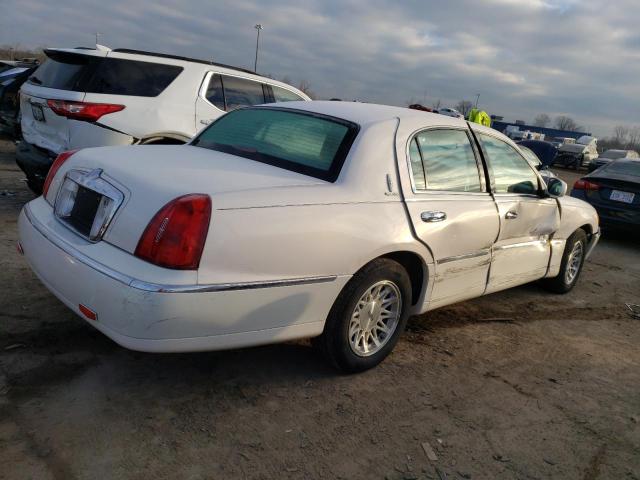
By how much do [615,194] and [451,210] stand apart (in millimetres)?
6235

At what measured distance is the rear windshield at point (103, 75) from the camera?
5535mm

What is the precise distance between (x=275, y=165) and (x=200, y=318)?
3.68 ft

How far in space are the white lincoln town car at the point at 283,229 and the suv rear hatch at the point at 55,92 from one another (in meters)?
2.27

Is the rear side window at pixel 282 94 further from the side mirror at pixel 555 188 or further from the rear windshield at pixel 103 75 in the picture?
the side mirror at pixel 555 188

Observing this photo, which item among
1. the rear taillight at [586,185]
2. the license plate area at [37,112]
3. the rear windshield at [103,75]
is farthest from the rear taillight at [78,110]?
the rear taillight at [586,185]

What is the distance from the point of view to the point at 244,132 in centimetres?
372

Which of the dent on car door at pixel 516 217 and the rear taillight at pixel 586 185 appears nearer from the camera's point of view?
the dent on car door at pixel 516 217

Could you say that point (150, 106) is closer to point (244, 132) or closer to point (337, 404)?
point (244, 132)

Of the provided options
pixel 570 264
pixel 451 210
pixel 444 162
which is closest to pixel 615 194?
pixel 570 264

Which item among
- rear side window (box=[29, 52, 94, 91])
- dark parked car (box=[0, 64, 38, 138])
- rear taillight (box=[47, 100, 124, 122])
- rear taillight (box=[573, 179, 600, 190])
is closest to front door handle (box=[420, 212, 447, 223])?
rear taillight (box=[47, 100, 124, 122])

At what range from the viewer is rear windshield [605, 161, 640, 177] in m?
8.86

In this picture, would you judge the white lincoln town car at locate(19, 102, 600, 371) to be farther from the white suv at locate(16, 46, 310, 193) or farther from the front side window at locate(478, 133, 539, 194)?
the white suv at locate(16, 46, 310, 193)

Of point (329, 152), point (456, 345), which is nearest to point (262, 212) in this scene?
point (329, 152)

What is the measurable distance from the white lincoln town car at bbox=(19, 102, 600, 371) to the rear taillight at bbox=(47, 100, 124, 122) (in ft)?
6.68
